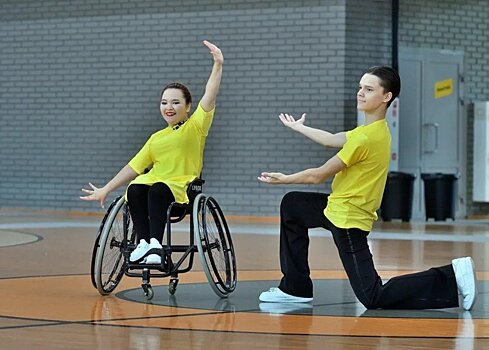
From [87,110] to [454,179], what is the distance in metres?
6.13

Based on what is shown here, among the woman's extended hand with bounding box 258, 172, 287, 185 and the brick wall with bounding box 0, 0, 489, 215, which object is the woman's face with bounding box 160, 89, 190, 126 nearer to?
the woman's extended hand with bounding box 258, 172, 287, 185

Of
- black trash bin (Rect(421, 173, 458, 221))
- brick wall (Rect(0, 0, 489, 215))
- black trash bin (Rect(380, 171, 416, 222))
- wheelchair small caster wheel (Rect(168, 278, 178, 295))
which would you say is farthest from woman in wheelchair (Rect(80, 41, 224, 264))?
black trash bin (Rect(421, 173, 458, 221))

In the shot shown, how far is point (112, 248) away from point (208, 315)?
1299mm

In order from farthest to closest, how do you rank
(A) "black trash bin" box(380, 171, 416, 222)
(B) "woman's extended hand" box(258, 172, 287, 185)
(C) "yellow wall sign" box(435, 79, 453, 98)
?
(C) "yellow wall sign" box(435, 79, 453, 98), (A) "black trash bin" box(380, 171, 416, 222), (B) "woman's extended hand" box(258, 172, 287, 185)

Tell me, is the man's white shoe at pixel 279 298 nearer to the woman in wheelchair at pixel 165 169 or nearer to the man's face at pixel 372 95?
the woman in wheelchair at pixel 165 169

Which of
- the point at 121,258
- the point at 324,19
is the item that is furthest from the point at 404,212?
the point at 121,258

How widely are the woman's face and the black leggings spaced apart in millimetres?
549

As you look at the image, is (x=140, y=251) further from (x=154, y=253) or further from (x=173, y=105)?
(x=173, y=105)

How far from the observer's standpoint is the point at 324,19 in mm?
17703

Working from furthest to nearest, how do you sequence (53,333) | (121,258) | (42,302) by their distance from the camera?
(121,258) → (42,302) → (53,333)

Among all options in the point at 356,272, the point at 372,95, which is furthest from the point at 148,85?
the point at 356,272

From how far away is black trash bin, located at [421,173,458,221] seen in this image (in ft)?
61.9

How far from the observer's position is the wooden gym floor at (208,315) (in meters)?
5.13

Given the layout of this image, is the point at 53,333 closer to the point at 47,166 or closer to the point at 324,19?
the point at 324,19
